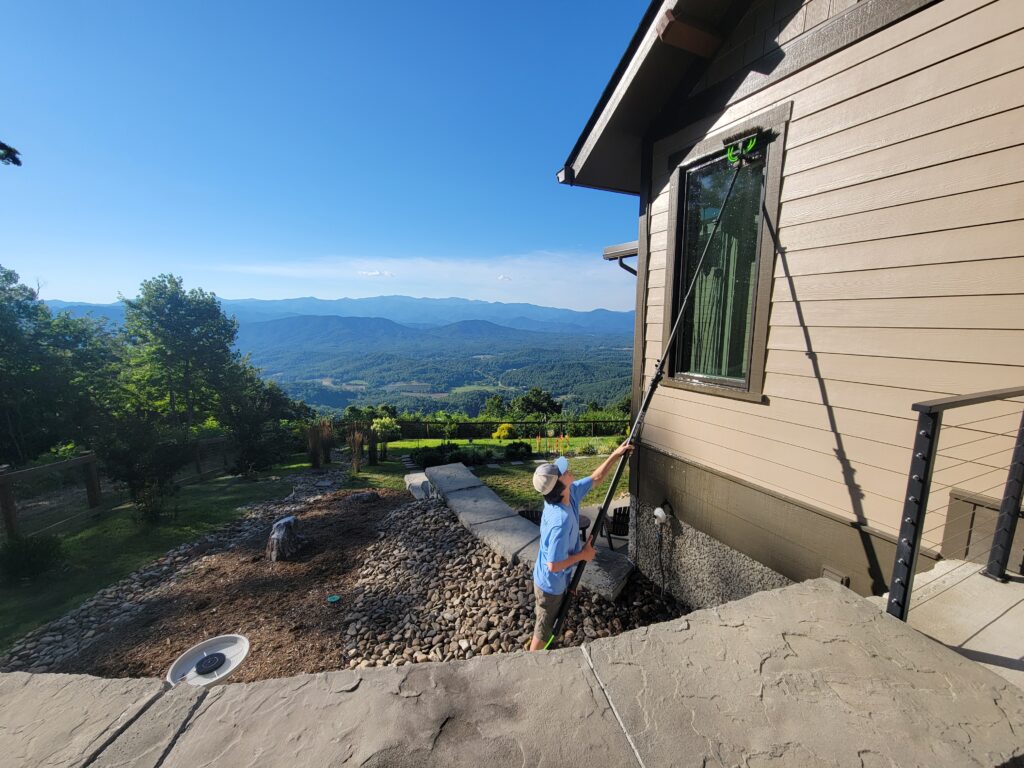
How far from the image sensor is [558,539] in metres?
3.06

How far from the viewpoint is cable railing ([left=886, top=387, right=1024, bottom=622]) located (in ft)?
5.73

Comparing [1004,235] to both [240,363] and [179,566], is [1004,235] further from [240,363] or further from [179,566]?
[240,363]

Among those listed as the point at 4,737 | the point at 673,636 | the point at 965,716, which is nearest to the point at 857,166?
the point at 965,716

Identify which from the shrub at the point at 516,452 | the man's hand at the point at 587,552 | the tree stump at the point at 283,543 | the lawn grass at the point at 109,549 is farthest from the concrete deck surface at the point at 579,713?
the shrub at the point at 516,452

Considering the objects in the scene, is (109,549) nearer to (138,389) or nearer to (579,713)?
(579,713)

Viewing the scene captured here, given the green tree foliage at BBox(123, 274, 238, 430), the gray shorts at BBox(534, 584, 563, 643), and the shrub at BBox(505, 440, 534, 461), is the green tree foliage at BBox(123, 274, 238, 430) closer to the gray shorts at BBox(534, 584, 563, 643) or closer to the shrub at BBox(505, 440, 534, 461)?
the shrub at BBox(505, 440, 534, 461)

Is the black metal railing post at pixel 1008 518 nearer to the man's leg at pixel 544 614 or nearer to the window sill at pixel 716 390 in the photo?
the window sill at pixel 716 390

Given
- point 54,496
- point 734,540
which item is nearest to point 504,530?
point 734,540

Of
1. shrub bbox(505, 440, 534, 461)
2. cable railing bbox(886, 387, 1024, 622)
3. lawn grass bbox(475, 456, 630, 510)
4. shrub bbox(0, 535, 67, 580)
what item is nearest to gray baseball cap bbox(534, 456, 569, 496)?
cable railing bbox(886, 387, 1024, 622)

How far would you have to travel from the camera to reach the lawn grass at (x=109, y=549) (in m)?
4.41

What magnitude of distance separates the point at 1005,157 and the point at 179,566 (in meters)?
8.56

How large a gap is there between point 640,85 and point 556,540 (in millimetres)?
4257

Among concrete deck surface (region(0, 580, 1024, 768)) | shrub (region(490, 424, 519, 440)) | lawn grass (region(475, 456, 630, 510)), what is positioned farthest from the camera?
shrub (region(490, 424, 519, 440))

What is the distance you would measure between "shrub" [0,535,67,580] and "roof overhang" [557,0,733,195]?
318 inches
